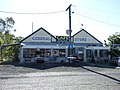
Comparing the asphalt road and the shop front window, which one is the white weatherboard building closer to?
the shop front window

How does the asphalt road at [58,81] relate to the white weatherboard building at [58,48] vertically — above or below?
below

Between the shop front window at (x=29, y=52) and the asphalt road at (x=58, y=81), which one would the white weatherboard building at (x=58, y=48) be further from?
the asphalt road at (x=58, y=81)

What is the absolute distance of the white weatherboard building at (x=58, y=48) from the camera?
43531mm

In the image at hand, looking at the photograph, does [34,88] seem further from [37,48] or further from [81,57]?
[81,57]

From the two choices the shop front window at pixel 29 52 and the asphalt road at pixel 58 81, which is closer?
the asphalt road at pixel 58 81

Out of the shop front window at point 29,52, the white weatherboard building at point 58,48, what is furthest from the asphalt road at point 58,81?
the shop front window at point 29,52

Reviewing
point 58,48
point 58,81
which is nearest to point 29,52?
point 58,48

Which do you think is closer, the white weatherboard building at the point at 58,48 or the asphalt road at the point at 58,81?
the asphalt road at the point at 58,81

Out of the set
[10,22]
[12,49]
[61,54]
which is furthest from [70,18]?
[10,22]

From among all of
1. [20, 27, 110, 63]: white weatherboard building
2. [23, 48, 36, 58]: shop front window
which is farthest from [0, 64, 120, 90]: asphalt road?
[23, 48, 36, 58]: shop front window

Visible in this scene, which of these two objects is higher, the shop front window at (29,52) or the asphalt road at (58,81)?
the shop front window at (29,52)

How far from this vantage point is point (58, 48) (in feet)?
146

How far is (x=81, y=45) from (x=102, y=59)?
15.5 feet

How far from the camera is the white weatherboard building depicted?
1714 inches
